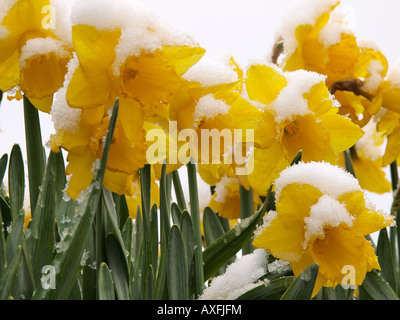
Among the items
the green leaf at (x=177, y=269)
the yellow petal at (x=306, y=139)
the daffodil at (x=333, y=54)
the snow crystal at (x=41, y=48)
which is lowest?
the green leaf at (x=177, y=269)

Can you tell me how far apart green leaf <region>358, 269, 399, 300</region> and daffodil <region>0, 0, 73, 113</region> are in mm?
601

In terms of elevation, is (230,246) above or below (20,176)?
below

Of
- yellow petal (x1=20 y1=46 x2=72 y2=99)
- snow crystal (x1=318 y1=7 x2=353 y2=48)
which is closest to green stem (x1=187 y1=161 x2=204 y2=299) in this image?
yellow petal (x1=20 y1=46 x2=72 y2=99)

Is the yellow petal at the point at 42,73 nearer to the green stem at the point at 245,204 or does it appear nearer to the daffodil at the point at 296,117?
the daffodil at the point at 296,117

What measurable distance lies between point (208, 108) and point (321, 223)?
20 cm

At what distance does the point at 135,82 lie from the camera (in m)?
0.63

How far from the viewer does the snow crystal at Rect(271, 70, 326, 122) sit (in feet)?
2.61

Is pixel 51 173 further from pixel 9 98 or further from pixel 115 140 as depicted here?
pixel 9 98

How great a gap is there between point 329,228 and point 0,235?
0.38 metres

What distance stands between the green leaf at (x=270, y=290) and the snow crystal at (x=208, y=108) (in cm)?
23

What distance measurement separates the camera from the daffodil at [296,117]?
80cm

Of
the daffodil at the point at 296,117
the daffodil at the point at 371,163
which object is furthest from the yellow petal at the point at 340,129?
the daffodil at the point at 371,163

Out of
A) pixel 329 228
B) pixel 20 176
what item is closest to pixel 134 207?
pixel 20 176
